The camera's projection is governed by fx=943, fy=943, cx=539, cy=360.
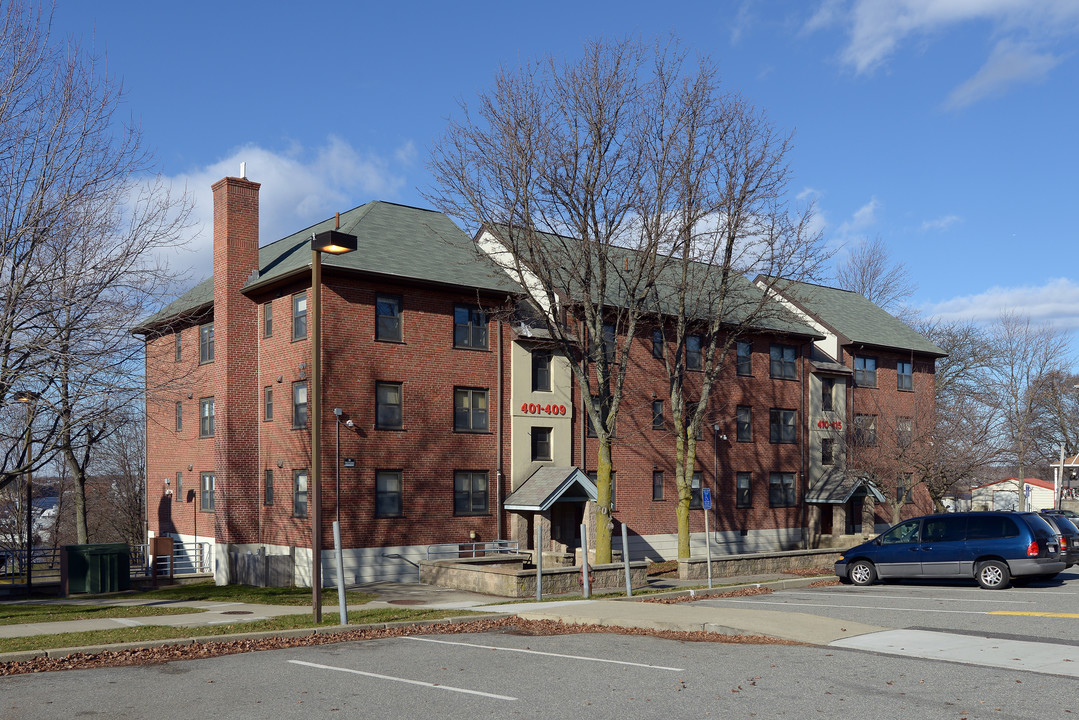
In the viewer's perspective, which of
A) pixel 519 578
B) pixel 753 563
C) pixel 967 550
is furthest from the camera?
pixel 753 563

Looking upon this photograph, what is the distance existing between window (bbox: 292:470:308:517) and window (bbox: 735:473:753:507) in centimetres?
1822

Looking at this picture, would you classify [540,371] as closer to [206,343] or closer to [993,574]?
[206,343]

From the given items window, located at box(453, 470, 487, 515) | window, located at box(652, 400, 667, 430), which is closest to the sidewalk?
window, located at box(453, 470, 487, 515)

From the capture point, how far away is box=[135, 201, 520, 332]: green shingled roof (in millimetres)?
29234

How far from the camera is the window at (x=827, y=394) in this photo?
140 ft

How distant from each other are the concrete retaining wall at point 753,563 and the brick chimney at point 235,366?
569 inches

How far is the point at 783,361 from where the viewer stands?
4125cm

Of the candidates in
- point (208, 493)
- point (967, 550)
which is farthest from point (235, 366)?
point (967, 550)

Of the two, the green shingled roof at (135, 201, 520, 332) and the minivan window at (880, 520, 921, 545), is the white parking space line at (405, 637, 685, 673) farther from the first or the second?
the green shingled roof at (135, 201, 520, 332)

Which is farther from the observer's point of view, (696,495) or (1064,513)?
(1064,513)

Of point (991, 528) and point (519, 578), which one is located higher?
point (991, 528)

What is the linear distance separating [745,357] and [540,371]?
427 inches

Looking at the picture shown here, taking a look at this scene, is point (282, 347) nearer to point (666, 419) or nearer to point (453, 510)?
point (453, 510)

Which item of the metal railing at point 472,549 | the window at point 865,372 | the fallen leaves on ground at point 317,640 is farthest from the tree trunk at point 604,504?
the window at point 865,372
